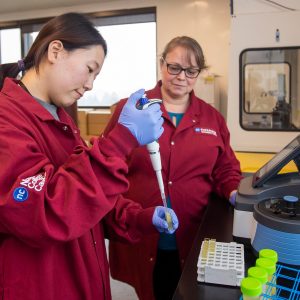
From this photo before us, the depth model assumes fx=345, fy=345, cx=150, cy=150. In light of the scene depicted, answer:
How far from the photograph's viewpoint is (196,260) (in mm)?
923

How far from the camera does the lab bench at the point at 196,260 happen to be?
780 millimetres

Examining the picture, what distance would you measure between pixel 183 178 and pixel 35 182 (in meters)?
0.82

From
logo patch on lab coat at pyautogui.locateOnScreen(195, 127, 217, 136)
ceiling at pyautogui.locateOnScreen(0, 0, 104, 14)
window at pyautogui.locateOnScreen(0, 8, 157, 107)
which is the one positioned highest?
ceiling at pyautogui.locateOnScreen(0, 0, 104, 14)

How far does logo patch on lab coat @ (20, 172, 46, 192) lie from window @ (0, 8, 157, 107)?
366 centimetres

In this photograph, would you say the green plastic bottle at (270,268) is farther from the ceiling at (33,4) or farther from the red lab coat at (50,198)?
the ceiling at (33,4)

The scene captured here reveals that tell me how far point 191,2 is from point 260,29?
1779 mm

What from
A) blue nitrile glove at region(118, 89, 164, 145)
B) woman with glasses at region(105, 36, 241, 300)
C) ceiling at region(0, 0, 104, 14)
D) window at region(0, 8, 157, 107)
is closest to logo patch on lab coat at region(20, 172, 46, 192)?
blue nitrile glove at region(118, 89, 164, 145)

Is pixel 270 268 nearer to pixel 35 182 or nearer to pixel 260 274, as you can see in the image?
pixel 260 274

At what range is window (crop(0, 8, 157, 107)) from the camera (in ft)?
14.4

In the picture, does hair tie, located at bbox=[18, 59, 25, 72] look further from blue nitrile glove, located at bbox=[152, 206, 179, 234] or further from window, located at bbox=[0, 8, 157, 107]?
window, located at bbox=[0, 8, 157, 107]

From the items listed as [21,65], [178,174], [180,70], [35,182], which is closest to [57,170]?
[35,182]

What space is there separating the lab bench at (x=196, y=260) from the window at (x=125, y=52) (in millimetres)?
3310

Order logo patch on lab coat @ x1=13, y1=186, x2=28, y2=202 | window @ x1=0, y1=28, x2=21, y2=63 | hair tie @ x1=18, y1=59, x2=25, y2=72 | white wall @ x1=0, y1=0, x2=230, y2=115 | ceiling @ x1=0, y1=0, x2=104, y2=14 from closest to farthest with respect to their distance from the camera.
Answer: logo patch on lab coat @ x1=13, y1=186, x2=28, y2=202 → hair tie @ x1=18, y1=59, x2=25, y2=72 → white wall @ x1=0, y1=0, x2=230, y2=115 → ceiling @ x1=0, y1=0, x2=104, y2=14 → window @ x1=0, y1=28, x2=21, y2=63

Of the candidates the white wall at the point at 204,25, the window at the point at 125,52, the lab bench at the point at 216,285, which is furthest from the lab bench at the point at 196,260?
the window at the point at 125,52
